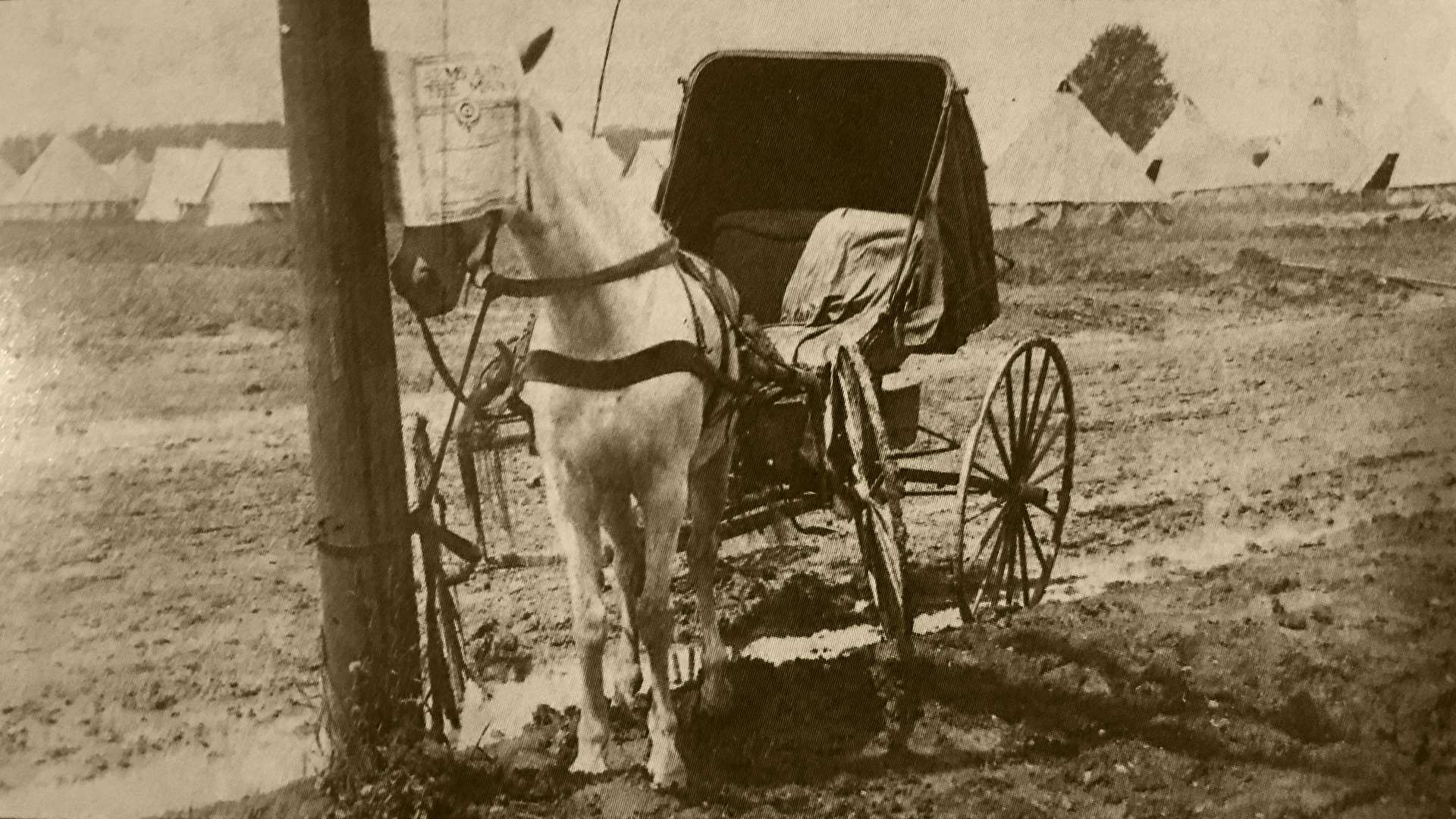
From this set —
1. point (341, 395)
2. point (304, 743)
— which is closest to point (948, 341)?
point (341, 395)

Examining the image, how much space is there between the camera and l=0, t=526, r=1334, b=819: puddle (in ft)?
10.2

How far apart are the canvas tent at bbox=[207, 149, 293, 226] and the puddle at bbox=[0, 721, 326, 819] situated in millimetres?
1412

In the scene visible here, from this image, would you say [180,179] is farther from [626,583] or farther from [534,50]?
[626,583]

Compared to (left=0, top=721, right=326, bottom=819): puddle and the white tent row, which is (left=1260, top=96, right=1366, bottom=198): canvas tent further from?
(left=0, top=721, right=326, bottom=819): puddle

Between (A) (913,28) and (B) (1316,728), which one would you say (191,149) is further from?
(B) (1316,728)

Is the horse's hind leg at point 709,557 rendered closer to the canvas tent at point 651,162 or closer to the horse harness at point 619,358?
the horse harness at point 619,358

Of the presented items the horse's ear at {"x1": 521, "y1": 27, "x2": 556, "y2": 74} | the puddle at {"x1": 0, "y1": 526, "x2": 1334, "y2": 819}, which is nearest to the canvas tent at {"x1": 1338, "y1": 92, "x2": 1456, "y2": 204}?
the puddle at {"x1": 0, "y1": 526, "x2": 1334, "y2": 819}

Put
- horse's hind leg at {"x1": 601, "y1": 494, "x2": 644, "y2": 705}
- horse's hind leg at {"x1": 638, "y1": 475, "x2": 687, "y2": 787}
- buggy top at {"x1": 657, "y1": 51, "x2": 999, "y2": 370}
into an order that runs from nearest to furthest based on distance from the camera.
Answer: horse's hind leg at {"x1": 638, "y1": 475, "x2": 687, "y2": 787} < horse's hind leg at {"x1": 601, "y1": 494, "x2": 644, "y2": 705} < buggy top at {"x1": 657, "y1": 51, "x2": 999, "y2": 370}

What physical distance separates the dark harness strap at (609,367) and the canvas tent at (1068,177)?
7.40ft

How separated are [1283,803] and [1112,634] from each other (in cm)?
94

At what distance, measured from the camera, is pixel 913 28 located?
13.9ft

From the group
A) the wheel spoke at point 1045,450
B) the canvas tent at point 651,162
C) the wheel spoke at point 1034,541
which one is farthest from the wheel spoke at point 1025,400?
the canvas tent at point 651,162

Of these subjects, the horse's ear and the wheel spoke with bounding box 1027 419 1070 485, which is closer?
the horse's ear

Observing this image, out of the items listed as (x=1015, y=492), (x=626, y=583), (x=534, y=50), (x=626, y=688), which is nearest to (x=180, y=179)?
(x=534, y=50)
